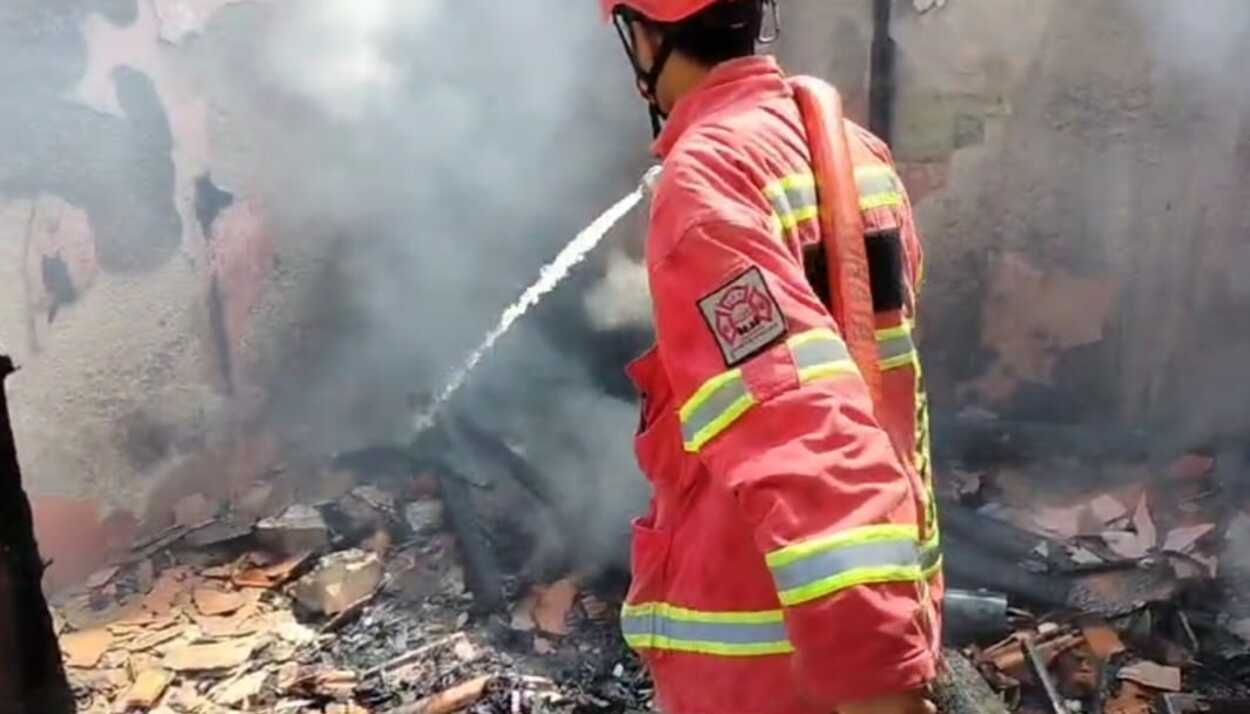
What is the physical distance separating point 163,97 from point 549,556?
2.58 meters

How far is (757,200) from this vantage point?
178 cm

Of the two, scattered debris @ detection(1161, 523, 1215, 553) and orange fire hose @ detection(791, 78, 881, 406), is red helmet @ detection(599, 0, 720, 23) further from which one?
scattered debris @ detection(1161, 523, 1215, 553)

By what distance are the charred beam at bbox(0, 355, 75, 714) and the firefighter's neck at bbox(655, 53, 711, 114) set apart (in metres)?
1.41

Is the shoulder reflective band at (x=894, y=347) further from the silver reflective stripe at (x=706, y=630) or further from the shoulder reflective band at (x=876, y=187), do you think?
the silver reflective stripe at (x=706, y=630)

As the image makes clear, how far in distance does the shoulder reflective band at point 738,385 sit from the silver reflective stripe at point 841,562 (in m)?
0.22

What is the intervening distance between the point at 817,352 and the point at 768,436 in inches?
5.2

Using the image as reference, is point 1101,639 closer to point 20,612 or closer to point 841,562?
point 841,562

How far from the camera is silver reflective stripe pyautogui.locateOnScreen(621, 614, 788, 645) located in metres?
2.00

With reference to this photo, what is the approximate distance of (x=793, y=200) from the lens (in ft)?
6.09

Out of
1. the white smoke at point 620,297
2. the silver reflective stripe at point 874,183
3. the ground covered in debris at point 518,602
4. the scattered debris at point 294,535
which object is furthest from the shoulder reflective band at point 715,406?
the white smoke at point 620,297

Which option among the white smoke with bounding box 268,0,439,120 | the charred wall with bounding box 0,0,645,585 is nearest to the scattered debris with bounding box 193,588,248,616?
the charred wall with bounding box 0,0,645,585

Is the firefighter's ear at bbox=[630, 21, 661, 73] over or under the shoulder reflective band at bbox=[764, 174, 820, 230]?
over

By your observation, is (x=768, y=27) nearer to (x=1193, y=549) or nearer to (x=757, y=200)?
(x=1193, y=549)

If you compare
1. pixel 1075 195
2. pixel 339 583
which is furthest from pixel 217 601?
pixel 1075 195
